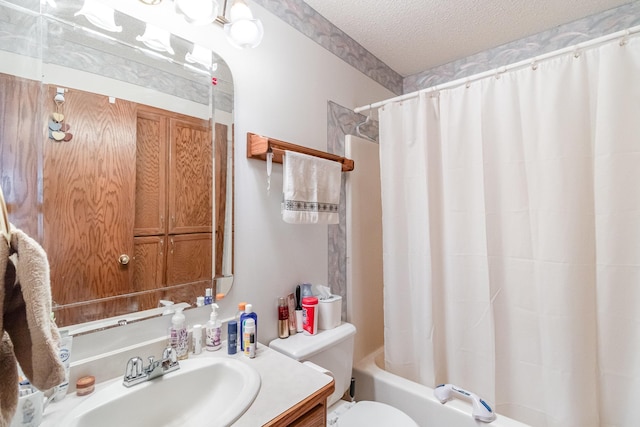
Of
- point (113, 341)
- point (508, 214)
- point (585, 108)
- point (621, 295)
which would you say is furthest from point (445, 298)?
point (113, 341)

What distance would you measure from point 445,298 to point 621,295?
2.21 feet

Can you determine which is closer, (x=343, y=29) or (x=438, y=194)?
(x=438, y=194)

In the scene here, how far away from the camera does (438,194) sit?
5.36ft

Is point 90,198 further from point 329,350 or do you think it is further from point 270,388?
point 329,350

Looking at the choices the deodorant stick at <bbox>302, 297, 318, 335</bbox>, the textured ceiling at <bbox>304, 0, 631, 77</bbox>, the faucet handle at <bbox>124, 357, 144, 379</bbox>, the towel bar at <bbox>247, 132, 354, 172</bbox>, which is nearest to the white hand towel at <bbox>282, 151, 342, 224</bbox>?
the towel bar at <bbox>247, 132, 354, 172</bbox>


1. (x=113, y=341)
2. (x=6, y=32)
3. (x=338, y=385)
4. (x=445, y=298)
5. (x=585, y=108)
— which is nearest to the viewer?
(x=6, y=32)

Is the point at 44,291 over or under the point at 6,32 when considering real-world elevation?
under

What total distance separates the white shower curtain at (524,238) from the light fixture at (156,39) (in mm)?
1157

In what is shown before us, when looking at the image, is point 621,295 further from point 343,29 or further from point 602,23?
point 343,29

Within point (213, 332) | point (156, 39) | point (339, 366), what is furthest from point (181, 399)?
point (156, 39)

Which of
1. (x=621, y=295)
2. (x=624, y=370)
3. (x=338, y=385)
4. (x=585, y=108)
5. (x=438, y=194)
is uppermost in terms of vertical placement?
(x=585, y=108)

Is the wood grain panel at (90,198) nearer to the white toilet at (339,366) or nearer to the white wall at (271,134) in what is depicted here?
the white wall at (271,134)

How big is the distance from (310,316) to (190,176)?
808mm

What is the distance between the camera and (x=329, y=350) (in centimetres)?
137
